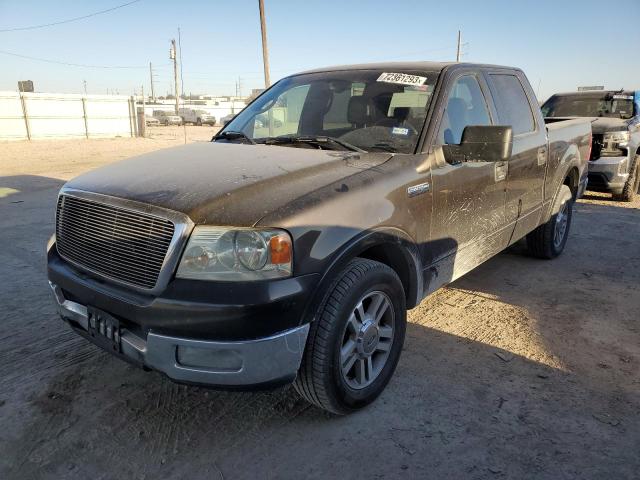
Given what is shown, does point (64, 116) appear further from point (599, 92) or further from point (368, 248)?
point (368, 248)

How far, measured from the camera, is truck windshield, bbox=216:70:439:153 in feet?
10.5

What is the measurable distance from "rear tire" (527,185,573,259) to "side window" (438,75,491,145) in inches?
75.1

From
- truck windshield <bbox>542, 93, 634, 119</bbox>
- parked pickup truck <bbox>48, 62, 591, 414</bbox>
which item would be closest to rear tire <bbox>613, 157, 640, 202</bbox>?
truck windshield <bbox>542, 93, 634, 119</bbox>

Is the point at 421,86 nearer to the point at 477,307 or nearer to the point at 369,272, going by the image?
the point at 369,272

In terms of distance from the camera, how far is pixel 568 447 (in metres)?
2.43

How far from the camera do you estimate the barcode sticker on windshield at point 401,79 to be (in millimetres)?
3377

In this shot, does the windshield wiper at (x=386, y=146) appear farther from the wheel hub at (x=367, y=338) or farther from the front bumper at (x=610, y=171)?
the front bumper at (x=610, y=171)

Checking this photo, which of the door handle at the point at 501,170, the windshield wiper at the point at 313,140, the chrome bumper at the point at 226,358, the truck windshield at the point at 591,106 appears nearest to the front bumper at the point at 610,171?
the truck windshield at the point at 591,106

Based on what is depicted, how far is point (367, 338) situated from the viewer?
8.74 feet

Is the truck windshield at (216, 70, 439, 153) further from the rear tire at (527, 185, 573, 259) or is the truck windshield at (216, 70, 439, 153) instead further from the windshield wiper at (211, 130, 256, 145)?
the rear tire at (527, 185, 573, 259)

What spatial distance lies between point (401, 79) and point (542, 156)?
1.84 m

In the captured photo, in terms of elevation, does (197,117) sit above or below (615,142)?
below


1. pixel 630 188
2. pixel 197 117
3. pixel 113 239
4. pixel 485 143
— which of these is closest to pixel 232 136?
pixel 113 239

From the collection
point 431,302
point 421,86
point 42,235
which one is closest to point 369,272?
point 421,86
